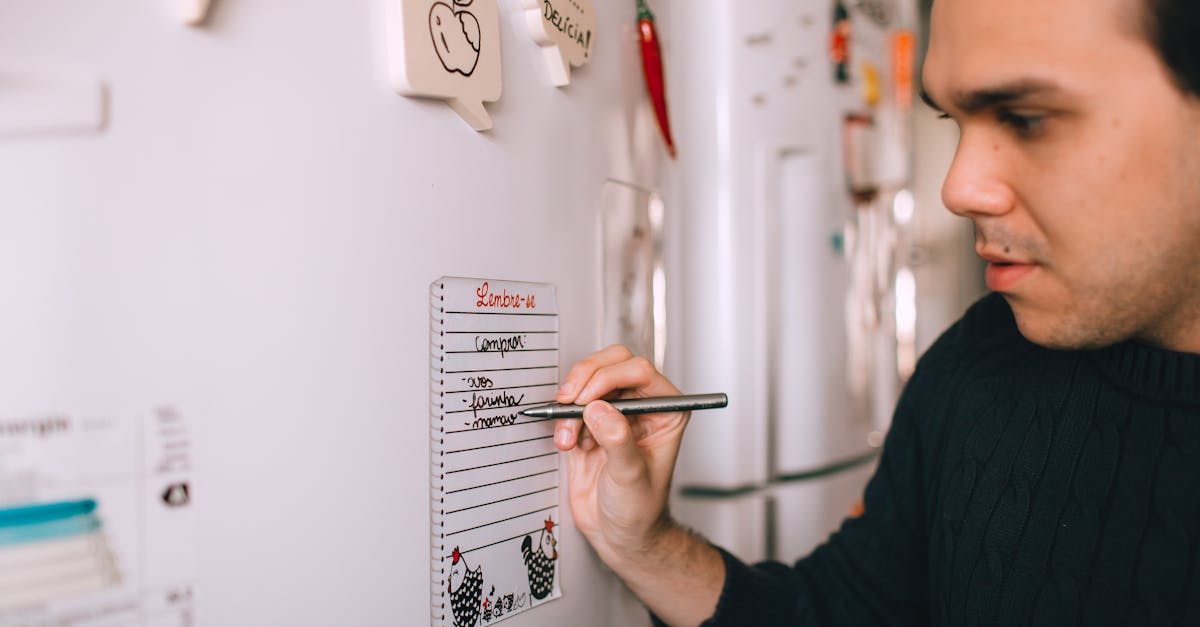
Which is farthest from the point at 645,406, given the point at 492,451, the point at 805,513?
the point at 805,513

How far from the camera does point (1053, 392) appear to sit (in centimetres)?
75

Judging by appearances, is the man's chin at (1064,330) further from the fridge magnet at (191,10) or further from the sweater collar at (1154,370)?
the fridge magnet at (191,10)

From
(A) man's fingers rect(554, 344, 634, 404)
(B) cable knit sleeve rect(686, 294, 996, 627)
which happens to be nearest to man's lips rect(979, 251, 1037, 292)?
(B) cable knit sleeve rect(686, 294, 996, 627)

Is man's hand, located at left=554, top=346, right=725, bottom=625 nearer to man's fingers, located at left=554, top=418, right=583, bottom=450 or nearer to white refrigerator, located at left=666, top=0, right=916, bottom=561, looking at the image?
man's fingers, located at left=554, top=418, right=583, bottom=450

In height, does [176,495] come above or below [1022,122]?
below

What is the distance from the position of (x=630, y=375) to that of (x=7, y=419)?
0.43 metres

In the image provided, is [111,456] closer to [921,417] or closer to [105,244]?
[105,244]

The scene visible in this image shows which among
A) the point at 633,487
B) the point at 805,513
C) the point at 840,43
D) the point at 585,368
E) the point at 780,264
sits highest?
the point at 840,43

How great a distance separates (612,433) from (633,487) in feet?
0.24

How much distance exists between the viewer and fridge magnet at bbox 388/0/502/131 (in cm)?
48

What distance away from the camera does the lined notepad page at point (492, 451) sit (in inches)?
20.6

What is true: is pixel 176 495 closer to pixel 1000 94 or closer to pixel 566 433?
pixel 566 433

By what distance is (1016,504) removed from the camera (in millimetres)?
718

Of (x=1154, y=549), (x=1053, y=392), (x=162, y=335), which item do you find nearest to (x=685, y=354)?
(x=1053, y=392)
